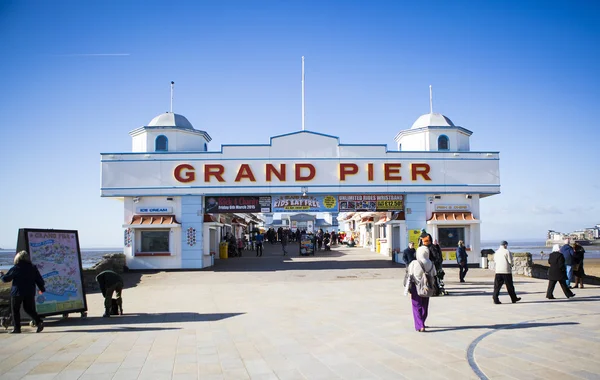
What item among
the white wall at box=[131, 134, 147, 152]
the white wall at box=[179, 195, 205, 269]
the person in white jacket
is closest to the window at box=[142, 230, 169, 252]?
the white wall at box=[179, 195, 205, 269]

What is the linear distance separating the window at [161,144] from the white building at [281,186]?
2.0 inches

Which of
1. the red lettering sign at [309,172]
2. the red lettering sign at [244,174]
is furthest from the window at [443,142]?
the red lettering sign at [244,174]

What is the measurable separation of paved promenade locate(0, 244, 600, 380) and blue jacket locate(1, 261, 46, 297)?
782 millimetres

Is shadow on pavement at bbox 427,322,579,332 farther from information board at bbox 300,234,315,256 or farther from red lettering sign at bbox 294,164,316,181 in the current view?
information board at bbox 300,234,315,256

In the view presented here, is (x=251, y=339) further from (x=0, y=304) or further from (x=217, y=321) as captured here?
(x=0, y=304)

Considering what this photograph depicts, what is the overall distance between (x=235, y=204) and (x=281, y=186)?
7.90 feet

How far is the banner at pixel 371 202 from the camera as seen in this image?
2466 cm

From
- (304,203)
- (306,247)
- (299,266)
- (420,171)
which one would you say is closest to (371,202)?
(420,171)

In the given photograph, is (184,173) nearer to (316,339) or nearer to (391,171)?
(391,171)

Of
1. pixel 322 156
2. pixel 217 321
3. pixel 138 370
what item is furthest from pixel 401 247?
pixel 138 370

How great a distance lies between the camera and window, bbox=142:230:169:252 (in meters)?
23.7

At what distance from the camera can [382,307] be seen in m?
12.0

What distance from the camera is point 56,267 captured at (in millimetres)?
11078

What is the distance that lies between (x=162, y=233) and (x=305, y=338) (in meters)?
16.4
